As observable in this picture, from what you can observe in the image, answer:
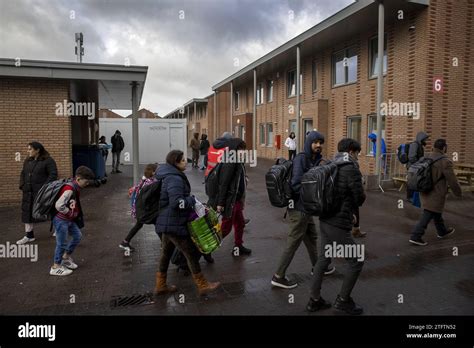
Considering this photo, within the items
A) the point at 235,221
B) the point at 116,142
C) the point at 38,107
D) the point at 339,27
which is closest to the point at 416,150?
the point at 235,221

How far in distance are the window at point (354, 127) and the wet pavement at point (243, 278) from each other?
8999 millimetres

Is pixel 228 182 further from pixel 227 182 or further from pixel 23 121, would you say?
pixel 23 121

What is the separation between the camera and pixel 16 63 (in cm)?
934

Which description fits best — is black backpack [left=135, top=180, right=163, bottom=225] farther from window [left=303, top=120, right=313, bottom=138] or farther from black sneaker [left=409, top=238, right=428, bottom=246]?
window [left=303, top=120, right=313, bottom=138]

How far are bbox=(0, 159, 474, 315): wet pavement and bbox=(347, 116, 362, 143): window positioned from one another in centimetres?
900

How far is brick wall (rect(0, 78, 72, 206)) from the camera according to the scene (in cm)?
1008

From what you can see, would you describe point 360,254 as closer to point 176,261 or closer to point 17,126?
point 176,261

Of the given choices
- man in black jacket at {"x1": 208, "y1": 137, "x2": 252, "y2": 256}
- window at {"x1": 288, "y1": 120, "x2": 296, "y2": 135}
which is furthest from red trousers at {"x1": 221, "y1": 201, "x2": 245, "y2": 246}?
window at {"x1": 288, "y1": 120, "x2": 296, "y2": 135}

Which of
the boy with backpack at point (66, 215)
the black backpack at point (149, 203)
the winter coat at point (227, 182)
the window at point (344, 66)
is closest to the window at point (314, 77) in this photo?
the window at point (344, 66)

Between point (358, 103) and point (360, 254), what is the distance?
44.2 ft

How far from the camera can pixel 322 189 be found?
388 cm

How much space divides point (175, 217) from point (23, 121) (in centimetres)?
794

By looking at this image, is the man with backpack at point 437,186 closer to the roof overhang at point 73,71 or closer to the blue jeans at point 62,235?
the blue jeans at point 62,235

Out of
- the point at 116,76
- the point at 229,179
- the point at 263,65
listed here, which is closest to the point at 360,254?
the point at 229,179
